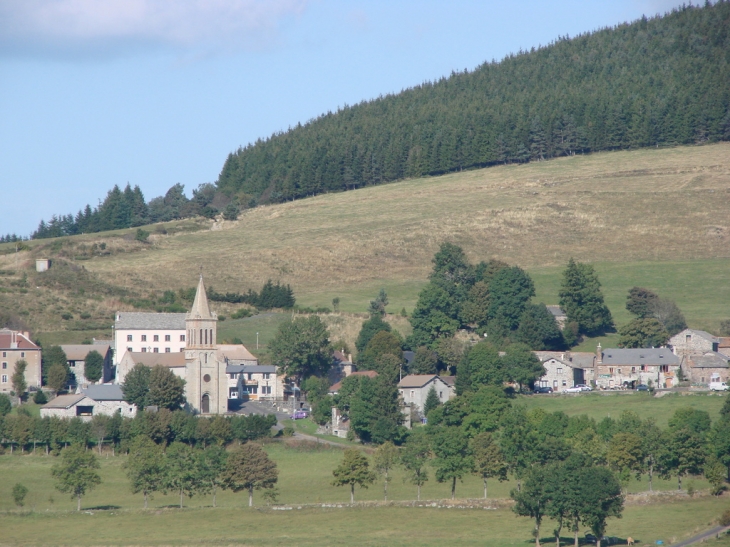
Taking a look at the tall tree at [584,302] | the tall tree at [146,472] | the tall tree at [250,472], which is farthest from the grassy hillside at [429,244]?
the tall tree at [250,472]

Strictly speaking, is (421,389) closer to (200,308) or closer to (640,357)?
(200,308)

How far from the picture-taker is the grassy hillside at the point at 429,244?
5536 inches

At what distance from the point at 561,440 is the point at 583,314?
43.1m

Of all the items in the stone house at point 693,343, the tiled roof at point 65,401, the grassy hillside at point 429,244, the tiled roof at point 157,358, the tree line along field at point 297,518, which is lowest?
the tree line along field at point 297,518

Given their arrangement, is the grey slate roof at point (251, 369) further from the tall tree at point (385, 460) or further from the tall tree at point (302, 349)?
the tall tree at point (385, 460)

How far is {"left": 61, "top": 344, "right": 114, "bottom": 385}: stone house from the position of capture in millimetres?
111250

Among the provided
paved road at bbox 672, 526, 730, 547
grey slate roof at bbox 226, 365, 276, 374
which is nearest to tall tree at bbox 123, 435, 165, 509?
grey slate roof at bbox 226, 365, 276, 374

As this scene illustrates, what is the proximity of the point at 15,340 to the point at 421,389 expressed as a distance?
36.3 m

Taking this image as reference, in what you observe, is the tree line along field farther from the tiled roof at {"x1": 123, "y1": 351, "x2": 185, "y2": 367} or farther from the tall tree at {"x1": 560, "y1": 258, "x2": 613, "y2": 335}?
the tall tree at {"x1": 560, "y1": 258, "x2": 613, "y2": 335}

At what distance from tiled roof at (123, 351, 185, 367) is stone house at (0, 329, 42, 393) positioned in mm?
7783

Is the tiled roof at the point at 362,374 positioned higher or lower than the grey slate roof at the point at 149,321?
lower

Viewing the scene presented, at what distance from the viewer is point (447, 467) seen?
78.4 meters

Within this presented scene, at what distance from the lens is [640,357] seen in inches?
4409

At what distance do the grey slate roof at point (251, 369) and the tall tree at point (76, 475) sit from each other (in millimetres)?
32389
